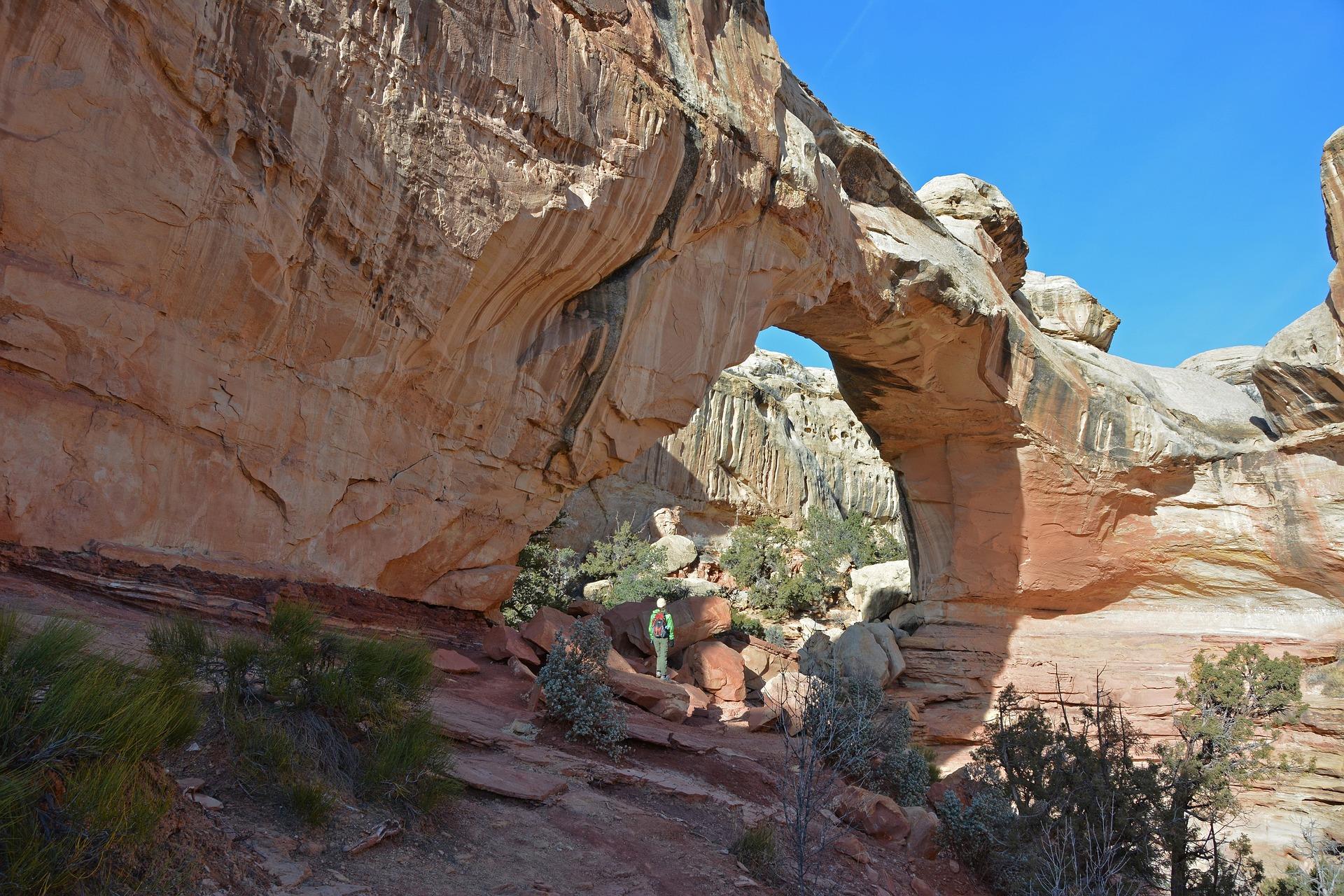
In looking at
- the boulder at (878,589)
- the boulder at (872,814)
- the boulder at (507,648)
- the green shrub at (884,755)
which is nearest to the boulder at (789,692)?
the green shrub at (884,755)

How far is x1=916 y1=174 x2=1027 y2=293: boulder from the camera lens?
57.5ft

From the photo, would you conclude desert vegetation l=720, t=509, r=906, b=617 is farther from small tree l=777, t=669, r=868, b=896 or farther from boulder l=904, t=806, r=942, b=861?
boulder l=904, t=806, r=942, b=861

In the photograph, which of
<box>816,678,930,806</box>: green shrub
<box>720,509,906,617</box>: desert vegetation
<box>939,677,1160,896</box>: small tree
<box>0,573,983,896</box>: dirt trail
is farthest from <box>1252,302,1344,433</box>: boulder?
<box>720,509,906,617</box>: desert vegetation

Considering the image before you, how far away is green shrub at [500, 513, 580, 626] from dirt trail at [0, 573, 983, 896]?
6011 mm

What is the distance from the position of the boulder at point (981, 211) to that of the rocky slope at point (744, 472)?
1288cm

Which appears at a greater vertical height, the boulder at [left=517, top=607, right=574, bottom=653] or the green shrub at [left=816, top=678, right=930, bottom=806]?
the boulder at [left=517, top=607, right=574, bottom=653]

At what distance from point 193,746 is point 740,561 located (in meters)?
23.0

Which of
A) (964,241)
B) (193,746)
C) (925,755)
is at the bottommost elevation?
(925,755)

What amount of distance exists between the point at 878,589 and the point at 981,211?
29.1ft

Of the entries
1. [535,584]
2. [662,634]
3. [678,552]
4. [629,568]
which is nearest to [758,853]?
[662,634]

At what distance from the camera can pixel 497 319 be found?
31.8 ft

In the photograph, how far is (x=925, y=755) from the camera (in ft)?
37.0

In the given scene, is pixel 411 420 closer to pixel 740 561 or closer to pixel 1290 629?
pixel 1290 629

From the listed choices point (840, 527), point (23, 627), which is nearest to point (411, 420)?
point (23, 627)
